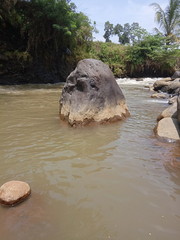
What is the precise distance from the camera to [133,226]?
163cm

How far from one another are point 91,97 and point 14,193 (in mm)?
2969

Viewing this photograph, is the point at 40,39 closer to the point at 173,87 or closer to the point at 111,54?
the point at 173,87

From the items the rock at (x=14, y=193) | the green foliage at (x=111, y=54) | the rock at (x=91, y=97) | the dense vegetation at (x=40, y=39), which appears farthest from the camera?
the green foliage at (x=111, y=54)

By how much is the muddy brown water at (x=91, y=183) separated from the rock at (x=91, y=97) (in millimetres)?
441

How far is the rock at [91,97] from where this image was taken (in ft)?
14.5

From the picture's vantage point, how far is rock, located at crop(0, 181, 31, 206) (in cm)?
184

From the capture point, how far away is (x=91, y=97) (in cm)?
452

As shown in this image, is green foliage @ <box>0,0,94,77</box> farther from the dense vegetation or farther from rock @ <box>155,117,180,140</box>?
rock @ <box>155,117,180,140</box>

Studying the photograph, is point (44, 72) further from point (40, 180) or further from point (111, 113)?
point (40, 180)

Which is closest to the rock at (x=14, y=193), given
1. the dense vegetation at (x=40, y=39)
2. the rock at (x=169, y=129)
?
the rock at (x=169, y=129)

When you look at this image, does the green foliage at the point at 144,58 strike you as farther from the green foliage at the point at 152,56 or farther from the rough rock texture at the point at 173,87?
the rough rock texture at the point at 173,87

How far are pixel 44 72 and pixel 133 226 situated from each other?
42.1ft

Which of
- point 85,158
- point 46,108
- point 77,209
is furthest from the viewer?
point 46,108

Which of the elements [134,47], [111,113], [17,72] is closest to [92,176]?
[111,113]
